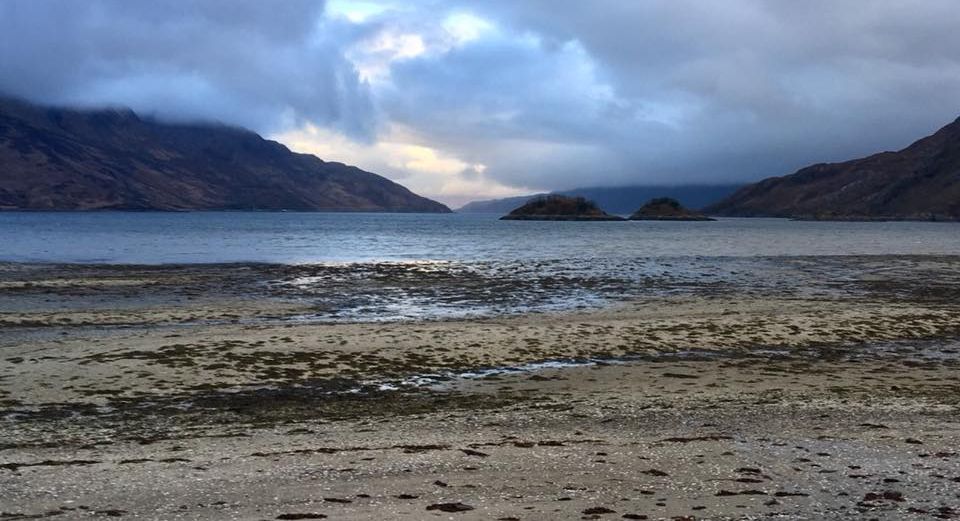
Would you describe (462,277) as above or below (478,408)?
above

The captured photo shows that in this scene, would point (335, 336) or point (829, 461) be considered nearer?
point (829, 461)

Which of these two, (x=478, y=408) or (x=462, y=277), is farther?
(x=462, y=277)

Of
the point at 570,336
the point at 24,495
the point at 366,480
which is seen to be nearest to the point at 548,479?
the point at 366,480

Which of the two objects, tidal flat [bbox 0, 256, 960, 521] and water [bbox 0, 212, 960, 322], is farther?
water [bbox 0, 212, 960, 322]

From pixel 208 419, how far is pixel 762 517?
11.0 meters

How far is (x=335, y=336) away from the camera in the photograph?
25516 millimetres

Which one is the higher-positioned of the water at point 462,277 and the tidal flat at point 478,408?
the water at point 462,277

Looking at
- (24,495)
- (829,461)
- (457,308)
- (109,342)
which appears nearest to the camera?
(24,495)

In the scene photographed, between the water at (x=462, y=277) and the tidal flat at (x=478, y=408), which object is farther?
the water at (x=462, y=277)

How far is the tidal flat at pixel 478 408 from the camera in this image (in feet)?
34.7

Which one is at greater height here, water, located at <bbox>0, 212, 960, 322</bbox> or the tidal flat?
water, located at <bbox>0, 212, 960, 322</bbox>

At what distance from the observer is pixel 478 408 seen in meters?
16.6

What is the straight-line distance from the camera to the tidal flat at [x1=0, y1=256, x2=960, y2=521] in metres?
10.6

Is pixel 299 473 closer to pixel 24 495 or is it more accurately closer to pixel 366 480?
pixel 366 480
